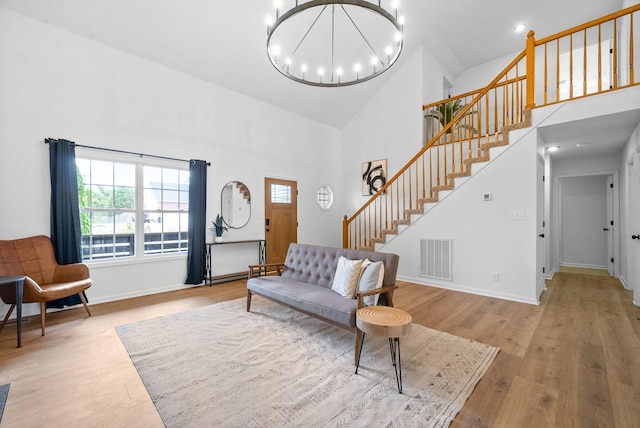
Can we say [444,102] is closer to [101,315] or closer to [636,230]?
[636,230]

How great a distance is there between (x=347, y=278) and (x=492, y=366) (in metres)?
1.40

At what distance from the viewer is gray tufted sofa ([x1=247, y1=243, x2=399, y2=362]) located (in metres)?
2.48

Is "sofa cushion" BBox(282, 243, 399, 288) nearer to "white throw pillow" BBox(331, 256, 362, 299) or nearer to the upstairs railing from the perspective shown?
"white throw pillow" BBox(331, 256, 362, 299)

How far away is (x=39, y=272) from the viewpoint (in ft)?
10.8

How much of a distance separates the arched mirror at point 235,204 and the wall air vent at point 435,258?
3.42 m

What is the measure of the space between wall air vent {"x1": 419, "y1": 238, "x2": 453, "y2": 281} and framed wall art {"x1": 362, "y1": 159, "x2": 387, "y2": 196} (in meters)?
2.06

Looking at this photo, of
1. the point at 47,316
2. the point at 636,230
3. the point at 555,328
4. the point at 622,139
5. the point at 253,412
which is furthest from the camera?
the point at 622,139

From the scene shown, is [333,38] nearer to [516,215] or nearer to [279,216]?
[279,216]

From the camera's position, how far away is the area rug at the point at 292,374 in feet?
5.65

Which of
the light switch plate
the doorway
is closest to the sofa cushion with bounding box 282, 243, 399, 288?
the light switch plate

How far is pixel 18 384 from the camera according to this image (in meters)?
2.05

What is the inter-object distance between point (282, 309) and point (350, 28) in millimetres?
4923

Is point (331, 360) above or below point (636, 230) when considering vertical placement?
below

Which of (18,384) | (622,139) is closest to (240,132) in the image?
(18,384)
